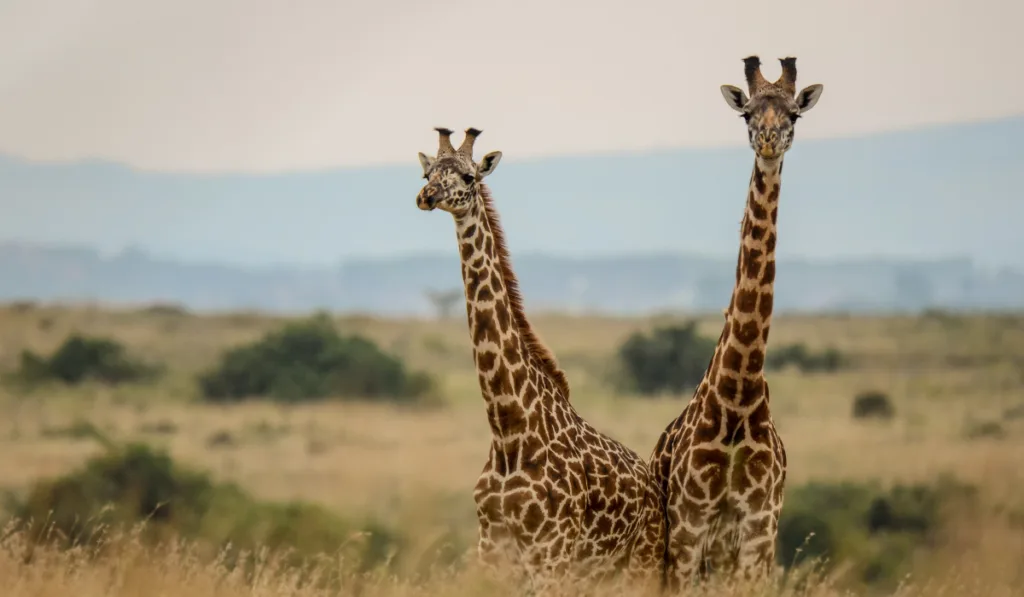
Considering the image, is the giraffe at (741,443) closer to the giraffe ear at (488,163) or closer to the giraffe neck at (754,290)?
the giraffe neck at (754,290)

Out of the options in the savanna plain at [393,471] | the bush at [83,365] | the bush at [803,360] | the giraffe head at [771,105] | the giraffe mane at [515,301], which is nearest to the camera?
the giraffe head at [771,105]

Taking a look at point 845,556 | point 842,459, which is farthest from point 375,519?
point 842,459

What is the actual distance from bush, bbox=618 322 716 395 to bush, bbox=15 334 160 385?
14.2 meters

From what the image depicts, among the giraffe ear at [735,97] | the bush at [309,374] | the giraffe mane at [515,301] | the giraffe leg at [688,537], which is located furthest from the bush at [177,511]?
the bush at [309,374]

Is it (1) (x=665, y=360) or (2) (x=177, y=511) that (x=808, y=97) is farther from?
(1) (x=665, y=360)

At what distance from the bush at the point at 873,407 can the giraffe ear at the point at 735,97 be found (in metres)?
30.2

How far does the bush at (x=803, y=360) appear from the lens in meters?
51.2

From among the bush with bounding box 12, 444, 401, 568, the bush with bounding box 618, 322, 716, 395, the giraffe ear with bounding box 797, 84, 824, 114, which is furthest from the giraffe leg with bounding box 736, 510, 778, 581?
the bush with bounding box 618, 322, 716, 395

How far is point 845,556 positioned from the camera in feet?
63.2

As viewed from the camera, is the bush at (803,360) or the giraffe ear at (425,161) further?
the bush at (803,360)

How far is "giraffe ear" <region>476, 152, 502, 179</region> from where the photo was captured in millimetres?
9328

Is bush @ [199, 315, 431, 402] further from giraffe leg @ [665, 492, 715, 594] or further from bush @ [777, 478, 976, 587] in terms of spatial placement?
giraffe leg @ [665, 492, 715, 594]

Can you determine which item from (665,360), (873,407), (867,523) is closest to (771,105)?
(867,523)

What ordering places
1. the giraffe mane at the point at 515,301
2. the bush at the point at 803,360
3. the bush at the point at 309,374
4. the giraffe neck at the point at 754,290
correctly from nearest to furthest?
1. the giraffe neck at the point at 754,290
2. the giraffe mane at the point at 515,301
3. the bush at the point at 309,374
4. the bush at the point at 803,360
